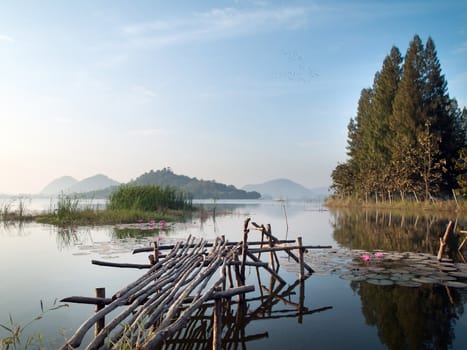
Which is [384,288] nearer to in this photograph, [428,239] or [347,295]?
[347,295]

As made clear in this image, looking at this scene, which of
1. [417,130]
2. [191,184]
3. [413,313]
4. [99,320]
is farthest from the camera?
[191,184]

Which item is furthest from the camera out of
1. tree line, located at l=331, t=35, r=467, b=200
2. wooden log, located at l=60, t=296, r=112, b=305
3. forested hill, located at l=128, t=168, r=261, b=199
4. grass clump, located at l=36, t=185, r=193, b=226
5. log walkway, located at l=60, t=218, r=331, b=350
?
forested hill, located at l=128, t=168, r=261, b=199

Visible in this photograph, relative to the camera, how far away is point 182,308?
18.8 ft

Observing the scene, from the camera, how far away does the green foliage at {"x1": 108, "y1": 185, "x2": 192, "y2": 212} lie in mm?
23266

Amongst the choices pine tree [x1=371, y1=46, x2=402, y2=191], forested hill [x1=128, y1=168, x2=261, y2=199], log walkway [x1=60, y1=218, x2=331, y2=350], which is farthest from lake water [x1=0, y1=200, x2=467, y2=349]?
forested hill [x1=128, y1=168, x2=261, y2=199]

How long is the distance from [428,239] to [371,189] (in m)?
26.7

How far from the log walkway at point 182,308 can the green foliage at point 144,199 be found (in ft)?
53.6

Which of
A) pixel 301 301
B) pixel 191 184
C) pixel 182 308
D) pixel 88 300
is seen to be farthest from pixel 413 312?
pixel 191 184

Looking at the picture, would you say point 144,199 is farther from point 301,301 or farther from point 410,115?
point 410,115

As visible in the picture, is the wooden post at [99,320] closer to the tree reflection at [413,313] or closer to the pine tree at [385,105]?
the tree reflection at [413,313]

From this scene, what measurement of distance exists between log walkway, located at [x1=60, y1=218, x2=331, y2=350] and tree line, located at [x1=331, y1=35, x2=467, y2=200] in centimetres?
2437

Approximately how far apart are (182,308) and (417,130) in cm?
3115

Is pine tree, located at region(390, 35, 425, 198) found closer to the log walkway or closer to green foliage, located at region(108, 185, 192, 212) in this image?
green foliage, located at region(108, 185, 192, 212)

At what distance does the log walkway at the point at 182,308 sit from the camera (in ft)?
10.6
